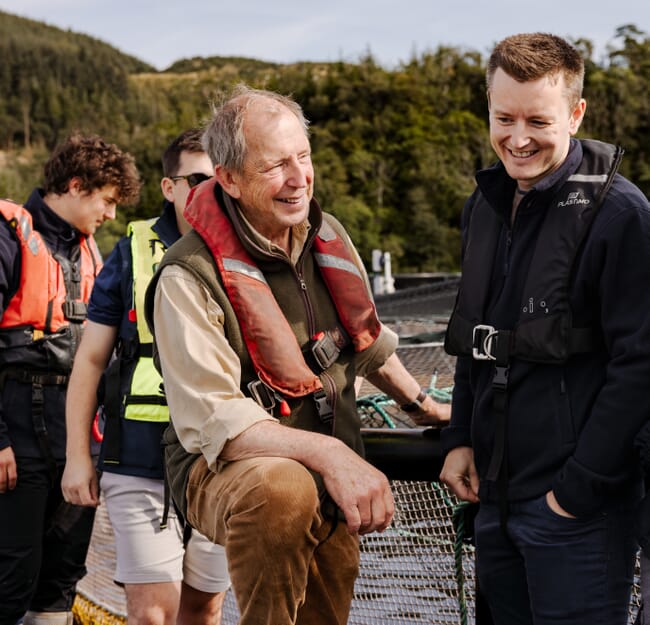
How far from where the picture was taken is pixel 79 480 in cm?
271

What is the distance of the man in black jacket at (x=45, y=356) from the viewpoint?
3186mm

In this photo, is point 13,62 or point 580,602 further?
point 13,62

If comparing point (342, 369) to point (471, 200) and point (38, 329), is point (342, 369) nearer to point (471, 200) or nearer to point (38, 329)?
point (471, 200)

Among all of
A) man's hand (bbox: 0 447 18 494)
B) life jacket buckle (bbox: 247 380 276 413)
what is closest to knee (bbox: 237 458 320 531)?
life jacket buckle (bbox: 247 380 276 413)

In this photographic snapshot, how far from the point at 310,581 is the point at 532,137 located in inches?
43.4

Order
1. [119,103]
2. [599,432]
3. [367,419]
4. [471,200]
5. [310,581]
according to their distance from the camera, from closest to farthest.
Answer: [599,432] → [310,581] → [471,200] → [367,419] → [119,103]

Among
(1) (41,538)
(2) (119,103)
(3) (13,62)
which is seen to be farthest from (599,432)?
(3) (13,62)

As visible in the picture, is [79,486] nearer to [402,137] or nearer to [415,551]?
[415,551]

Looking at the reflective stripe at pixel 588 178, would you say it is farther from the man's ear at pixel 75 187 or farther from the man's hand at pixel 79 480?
the man's ear at pixel 75 187

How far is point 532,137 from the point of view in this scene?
188cm

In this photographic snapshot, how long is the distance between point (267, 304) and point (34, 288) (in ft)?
5.32

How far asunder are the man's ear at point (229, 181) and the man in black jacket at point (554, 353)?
0.56m

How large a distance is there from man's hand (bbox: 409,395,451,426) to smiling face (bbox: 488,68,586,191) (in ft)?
2.60

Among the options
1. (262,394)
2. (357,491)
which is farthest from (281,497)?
(262,394)
